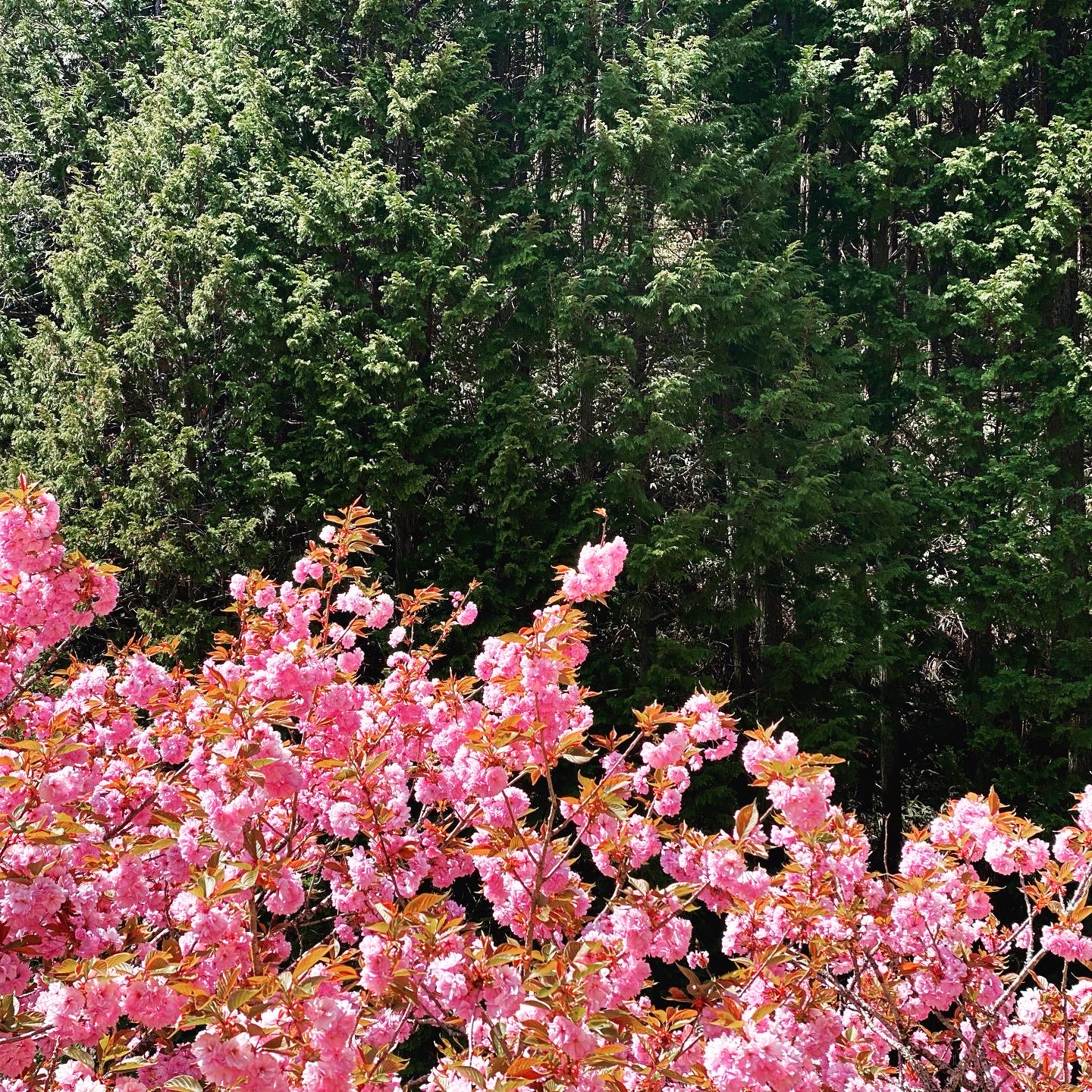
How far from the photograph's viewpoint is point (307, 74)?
6.77 m

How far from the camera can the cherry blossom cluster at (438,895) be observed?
1.67 meters

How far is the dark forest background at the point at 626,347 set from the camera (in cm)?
618

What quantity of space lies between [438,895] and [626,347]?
487 cm

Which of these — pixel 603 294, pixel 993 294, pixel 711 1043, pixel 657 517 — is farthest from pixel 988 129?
pixel 711 1043

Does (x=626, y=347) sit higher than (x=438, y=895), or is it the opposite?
(x=438, y=895)

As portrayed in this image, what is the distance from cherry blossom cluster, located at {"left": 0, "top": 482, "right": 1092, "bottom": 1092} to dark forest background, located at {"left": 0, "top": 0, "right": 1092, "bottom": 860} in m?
3.25

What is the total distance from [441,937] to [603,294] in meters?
5.07

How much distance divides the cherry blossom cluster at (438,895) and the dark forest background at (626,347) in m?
3.25

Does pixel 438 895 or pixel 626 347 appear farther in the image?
pixel 626 347

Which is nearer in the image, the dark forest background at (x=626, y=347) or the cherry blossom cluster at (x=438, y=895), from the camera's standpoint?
the cherry blossom cluster at (x=438, y=895)

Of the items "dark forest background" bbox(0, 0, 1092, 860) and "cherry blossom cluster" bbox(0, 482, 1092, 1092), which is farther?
"dark forest background" bbox(0, 0, 1092, 860)

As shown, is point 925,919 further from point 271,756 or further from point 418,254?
point 418,254

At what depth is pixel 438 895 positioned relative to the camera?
1.94 m

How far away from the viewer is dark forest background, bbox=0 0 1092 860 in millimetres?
A: 6180
